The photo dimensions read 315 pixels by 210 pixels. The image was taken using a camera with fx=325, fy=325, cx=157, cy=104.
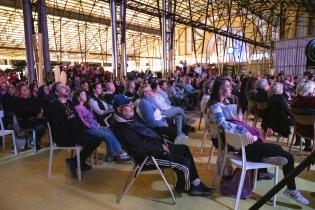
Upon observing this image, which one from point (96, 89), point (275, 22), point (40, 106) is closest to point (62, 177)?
point (96, 89)

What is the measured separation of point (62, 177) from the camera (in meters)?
3.70

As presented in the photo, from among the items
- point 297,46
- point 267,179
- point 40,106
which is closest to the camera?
point 267,179

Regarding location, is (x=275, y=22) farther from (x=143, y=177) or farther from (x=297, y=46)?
(x=143, y=177)

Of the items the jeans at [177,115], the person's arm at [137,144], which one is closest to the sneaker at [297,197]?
the person's arm at [137,144]

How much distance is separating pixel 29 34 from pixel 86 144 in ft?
20.5

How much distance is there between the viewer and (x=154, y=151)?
284 cm

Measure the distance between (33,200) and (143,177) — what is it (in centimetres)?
115

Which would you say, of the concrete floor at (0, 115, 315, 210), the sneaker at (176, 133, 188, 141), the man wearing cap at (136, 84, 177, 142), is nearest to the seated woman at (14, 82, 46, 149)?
the concrete floor at (0, 115, 315, 210)

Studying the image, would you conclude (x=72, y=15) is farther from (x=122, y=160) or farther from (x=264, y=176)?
(x=264, y=176)

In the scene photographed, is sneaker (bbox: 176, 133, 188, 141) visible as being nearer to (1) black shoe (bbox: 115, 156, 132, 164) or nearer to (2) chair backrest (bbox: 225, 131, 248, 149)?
(1) black shoe (bbox: 115, 156, 132, 164)

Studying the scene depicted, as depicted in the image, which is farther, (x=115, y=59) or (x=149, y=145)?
(x=115, y=59)

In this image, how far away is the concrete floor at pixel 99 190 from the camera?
9.48 feet

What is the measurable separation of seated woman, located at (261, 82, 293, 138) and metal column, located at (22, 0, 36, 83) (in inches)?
269

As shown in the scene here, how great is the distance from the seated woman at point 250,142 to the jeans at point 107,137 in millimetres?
1541
